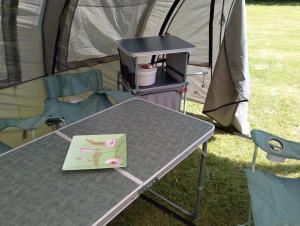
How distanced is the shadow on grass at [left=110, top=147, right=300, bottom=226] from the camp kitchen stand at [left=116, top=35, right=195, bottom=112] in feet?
2.25

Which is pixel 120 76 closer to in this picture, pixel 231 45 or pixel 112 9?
pixel 112 9

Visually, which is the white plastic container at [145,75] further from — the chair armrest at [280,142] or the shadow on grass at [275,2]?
the shadow on grass at [275,2]

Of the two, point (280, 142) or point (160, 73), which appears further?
point (160, 73)

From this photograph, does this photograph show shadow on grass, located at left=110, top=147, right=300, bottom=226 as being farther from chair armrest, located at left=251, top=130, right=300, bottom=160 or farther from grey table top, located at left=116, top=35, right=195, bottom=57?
grey table top, located at left=116, top=35, right=195, bottom=57

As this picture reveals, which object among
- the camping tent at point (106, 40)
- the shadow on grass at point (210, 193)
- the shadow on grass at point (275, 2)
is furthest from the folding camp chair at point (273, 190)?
the shadow on grass at point (275, 2)

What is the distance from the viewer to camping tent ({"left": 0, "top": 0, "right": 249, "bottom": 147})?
249 centimetres

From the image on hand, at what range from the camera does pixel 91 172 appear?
1.33 metres

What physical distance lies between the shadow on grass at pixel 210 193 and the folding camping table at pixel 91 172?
2.18ft

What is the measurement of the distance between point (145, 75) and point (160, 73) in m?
0.44

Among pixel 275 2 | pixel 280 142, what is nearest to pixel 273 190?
pixel 280 142

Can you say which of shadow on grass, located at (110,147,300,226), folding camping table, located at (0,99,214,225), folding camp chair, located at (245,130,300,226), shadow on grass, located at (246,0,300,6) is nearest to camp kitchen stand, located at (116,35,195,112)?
shadow on grass, located at (110,147,300,226)

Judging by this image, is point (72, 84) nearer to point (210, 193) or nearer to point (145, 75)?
point (145, 75)

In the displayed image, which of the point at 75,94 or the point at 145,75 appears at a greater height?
the point at 145,75

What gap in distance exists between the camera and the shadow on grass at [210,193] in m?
2.21
